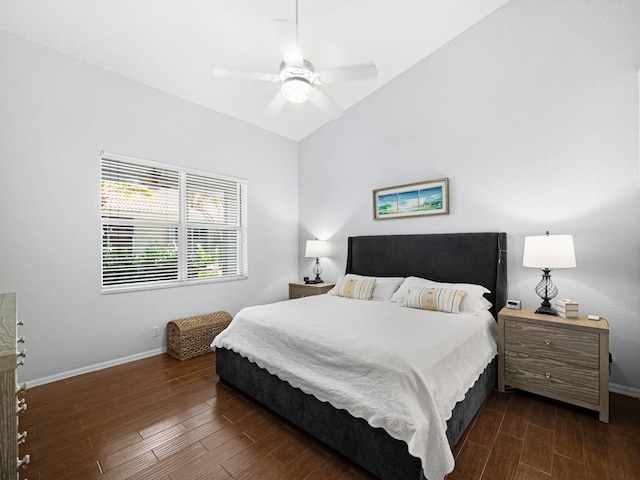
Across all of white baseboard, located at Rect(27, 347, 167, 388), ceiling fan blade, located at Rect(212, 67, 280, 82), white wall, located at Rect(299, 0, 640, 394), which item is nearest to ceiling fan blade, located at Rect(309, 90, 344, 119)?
ceiling fan blade, located at Rect(212, 67, 280, 82)

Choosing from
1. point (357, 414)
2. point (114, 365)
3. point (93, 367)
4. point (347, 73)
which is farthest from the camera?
point (114, 365)

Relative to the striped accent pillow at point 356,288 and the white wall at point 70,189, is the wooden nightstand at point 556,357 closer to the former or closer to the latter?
the striped accent pillow at point 356,288

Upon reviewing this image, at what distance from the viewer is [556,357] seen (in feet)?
7.48

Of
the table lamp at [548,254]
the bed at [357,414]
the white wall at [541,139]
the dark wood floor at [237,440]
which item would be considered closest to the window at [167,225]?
the dark wood floor at [237,440]

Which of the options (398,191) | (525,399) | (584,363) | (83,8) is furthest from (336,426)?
(83,8)

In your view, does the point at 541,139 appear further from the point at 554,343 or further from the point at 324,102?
the point at 324,102

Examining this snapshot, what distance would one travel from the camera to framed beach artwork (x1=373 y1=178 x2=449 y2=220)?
347 cm

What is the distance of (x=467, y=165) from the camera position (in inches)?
130

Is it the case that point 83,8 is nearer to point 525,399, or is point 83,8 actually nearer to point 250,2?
point 250,2

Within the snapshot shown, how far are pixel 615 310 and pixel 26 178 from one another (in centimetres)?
525

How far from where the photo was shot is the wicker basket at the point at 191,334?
329 cm

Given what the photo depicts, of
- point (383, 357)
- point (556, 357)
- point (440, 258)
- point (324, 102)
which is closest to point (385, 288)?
point (440, 258)

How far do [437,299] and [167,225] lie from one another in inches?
124

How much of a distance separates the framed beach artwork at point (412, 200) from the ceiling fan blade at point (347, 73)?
5.30 ft
